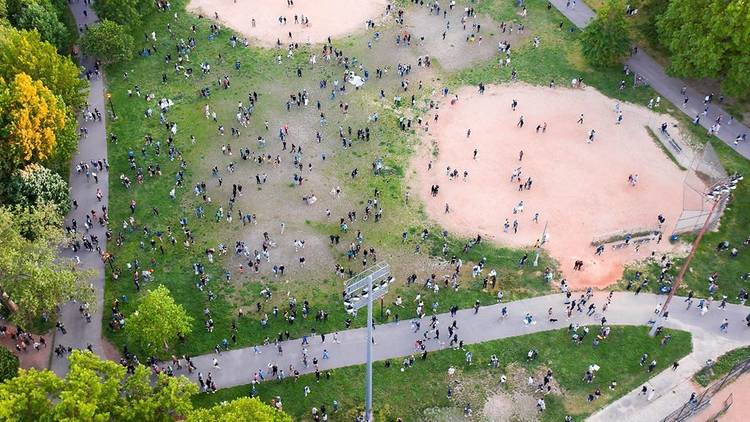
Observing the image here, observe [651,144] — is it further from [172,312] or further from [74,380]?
Result: [74,380]

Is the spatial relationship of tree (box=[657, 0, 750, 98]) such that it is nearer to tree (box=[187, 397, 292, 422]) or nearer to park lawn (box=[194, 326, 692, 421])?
park lawn (box=[194, 326, 692, 421])

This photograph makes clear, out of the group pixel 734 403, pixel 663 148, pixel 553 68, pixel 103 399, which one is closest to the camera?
pixel 103 399

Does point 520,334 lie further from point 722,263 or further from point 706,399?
point 722,263

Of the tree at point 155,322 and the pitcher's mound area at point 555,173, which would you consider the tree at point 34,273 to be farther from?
the pitcher's mound area at point 555,173

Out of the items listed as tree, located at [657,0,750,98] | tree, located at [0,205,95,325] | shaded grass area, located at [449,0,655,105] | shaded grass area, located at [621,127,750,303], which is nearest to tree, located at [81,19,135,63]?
tree, located at [0,205,95,325]

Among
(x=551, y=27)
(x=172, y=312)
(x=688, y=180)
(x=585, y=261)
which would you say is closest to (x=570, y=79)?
(x=551, y=27)

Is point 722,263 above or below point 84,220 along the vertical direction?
below

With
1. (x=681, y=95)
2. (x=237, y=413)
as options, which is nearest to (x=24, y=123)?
(x=237, y=413)

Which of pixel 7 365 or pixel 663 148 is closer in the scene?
pixel 7 365
